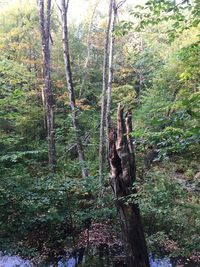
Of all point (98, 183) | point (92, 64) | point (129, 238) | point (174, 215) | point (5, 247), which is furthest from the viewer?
point (92, 64)

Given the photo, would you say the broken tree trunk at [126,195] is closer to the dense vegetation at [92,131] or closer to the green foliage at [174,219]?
the dense vegetation at [92,131]

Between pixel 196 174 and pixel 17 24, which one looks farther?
pixel 17 24

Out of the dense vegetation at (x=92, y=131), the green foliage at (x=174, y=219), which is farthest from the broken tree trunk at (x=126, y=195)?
the green foliage at (x=174, y=219)

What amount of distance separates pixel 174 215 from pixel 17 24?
1518cm

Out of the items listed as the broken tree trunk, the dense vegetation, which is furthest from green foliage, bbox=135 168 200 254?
the broken tree trunk

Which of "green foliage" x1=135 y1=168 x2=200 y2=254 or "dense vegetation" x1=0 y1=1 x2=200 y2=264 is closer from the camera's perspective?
"dense vegetation" x1=0 y1=1 x2=200 y2=264

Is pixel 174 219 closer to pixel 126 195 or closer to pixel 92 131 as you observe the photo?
pixel 126 195

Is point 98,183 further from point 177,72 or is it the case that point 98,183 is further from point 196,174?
point 177,72

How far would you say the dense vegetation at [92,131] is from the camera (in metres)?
4.98

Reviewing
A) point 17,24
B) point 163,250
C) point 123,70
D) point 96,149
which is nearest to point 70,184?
point 163,250

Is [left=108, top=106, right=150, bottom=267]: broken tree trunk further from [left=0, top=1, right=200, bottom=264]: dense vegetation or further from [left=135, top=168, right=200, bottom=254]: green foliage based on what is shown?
[left=135, top=168, right=200, bottom=254]: green foliage

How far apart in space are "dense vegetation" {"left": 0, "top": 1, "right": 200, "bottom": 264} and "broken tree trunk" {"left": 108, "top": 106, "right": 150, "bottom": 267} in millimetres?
339

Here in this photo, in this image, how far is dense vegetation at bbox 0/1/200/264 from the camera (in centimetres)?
498

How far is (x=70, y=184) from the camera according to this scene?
607 centimetres
